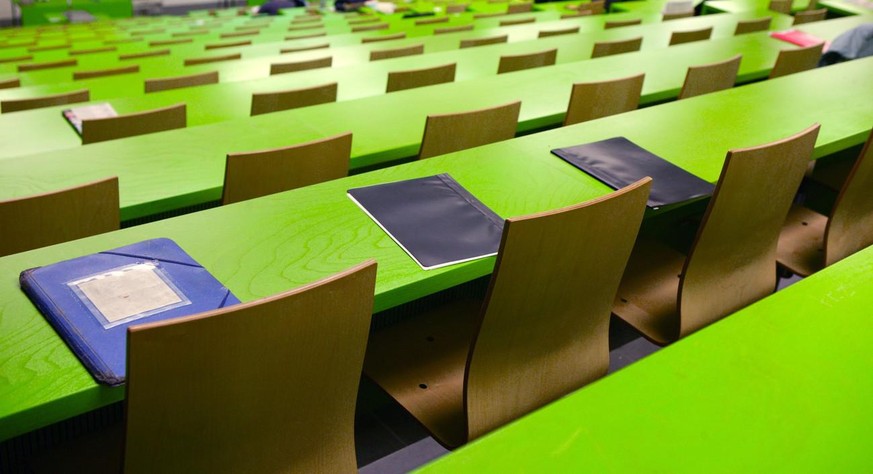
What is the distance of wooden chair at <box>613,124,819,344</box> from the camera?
2.10 metres

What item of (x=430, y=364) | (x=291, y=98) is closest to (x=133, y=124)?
(x=291, y=98)

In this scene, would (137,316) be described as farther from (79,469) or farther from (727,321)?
(727,321)

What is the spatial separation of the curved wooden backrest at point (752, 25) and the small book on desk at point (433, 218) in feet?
14.5

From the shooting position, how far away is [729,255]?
7.59 ft

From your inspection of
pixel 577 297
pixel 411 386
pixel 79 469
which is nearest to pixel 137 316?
pixel 79 469

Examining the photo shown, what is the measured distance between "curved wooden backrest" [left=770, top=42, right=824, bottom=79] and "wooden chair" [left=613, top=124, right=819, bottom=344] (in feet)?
6.55

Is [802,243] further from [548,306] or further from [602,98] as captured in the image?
[548,306]

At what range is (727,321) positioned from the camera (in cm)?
158

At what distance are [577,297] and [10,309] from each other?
1.25 m

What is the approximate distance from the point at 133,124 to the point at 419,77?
1440 mm

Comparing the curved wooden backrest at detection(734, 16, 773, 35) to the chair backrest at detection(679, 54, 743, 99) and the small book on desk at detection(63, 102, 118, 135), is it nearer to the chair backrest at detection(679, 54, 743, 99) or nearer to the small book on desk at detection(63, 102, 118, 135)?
the chair backrest at detection(679, 54, 743, 99)

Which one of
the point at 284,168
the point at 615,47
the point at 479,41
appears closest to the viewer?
the point at 284,168

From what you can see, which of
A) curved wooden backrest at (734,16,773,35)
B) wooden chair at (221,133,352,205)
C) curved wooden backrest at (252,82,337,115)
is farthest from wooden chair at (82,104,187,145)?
curved wooden backrest at (734,16,773,35)

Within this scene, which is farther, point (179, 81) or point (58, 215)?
point (179, 81)
